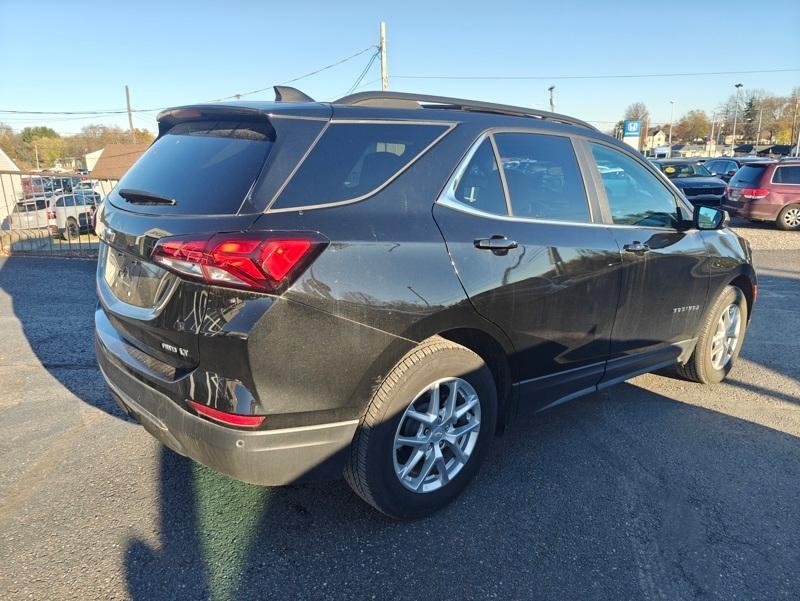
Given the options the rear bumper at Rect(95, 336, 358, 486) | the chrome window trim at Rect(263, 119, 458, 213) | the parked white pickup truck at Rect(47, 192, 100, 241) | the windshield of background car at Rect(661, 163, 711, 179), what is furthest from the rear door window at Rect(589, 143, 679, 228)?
the windshield of background car at Rect(661, 163, 711, 179)

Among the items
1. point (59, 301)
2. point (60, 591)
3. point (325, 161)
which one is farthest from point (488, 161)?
point (59, 301)

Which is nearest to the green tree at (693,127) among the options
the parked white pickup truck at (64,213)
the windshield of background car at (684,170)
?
the windshield of background car at (684,170)

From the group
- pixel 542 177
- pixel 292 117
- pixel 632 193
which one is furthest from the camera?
pixel 632 193

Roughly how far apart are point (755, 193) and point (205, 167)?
50.2 feet

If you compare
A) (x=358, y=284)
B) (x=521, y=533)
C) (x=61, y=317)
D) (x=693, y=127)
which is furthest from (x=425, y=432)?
(x=693, y=127)

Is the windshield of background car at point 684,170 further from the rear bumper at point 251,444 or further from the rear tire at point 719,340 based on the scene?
the rear bumper at point 251,444

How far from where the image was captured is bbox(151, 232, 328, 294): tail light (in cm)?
203

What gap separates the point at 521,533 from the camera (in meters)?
2.59

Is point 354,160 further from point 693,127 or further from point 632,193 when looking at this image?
point 693,127

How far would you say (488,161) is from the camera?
9.21 feet

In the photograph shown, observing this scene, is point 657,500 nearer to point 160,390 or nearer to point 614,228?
point 614,228

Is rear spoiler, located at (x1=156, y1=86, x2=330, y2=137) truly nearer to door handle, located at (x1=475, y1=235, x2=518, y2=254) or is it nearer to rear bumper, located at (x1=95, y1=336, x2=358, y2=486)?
door handle, located at (x1=475, y1=235, x2=518, y2=254)

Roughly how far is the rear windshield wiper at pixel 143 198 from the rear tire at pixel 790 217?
15.8 m

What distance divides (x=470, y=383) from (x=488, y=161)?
1.11 metres
